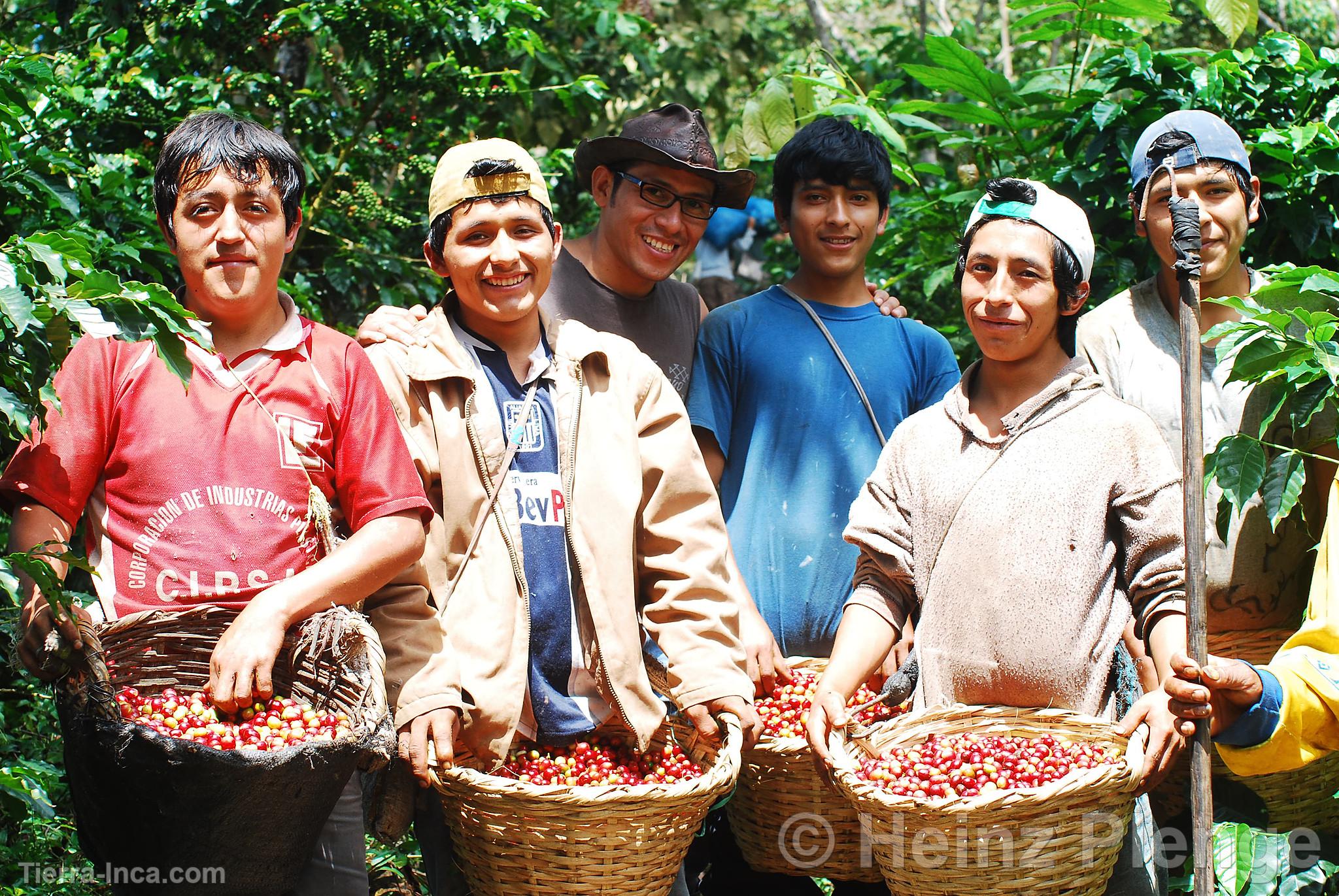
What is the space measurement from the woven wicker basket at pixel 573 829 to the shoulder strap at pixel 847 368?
1.22 meters

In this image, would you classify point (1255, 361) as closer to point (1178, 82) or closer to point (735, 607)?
point (735, 607)

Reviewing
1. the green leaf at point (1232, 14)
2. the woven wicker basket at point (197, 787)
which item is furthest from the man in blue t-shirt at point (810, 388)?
the green leaf at point (1232, 14)

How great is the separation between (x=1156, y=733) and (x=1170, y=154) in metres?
1.60

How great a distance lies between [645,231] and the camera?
3742 mm

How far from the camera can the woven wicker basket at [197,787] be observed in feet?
7.34

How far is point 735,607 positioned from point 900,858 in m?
0.69

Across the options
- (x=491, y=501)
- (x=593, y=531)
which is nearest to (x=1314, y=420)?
(x=593, y=531)

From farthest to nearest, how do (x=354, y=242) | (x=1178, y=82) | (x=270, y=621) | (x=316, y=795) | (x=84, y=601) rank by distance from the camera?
(x=354, y=242), (x=1178, y=82), (x=84, y=601), (x=270, y=621), (x=316, y=795)

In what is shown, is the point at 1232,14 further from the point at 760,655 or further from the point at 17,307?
the point at 17,307

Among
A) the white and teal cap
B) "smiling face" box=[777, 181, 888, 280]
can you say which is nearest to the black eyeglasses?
"smiling face" box=[777, 181, 888, 280]

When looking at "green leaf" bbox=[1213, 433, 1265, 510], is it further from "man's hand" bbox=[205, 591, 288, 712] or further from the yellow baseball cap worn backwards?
"man's hand" bbox=[205, 591, 288, 712]

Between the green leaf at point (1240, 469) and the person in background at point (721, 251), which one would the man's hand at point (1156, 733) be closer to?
the green leaf at point (1240, 469)

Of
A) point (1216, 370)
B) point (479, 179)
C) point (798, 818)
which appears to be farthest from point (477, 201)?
point (1216, 370)

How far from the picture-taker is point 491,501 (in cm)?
294
